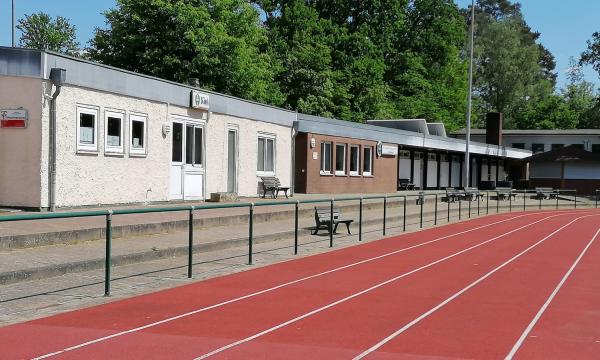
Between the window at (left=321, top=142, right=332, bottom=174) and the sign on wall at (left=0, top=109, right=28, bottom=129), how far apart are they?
18.3 metres

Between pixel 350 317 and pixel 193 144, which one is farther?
pixel 193 144

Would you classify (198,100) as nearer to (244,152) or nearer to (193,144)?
(193,144)

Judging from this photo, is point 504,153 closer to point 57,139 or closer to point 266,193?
point 266,193

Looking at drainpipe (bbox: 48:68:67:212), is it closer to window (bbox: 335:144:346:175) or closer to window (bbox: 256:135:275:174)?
window (bbox: 256:135:275:174)

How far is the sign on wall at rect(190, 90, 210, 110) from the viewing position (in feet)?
76.4

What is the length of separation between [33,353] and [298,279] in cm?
577

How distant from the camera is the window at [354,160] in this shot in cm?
3709

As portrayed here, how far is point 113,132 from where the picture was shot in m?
20.0

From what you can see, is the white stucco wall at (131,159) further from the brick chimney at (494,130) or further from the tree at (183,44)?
the brick chimney at (494,130)

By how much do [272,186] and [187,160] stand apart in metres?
5.34

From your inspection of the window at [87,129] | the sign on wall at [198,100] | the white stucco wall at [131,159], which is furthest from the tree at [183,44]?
the window at [87,129]

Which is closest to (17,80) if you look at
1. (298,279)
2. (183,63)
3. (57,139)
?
(57,139)

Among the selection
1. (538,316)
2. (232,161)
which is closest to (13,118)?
(232,161)

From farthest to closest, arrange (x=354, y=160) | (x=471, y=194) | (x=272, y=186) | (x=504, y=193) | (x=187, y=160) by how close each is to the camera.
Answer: (x=504, y=193) < (x=354, y=160) < (x=471, y=194) < (x=272, y=186) < (x=187, y=160)
